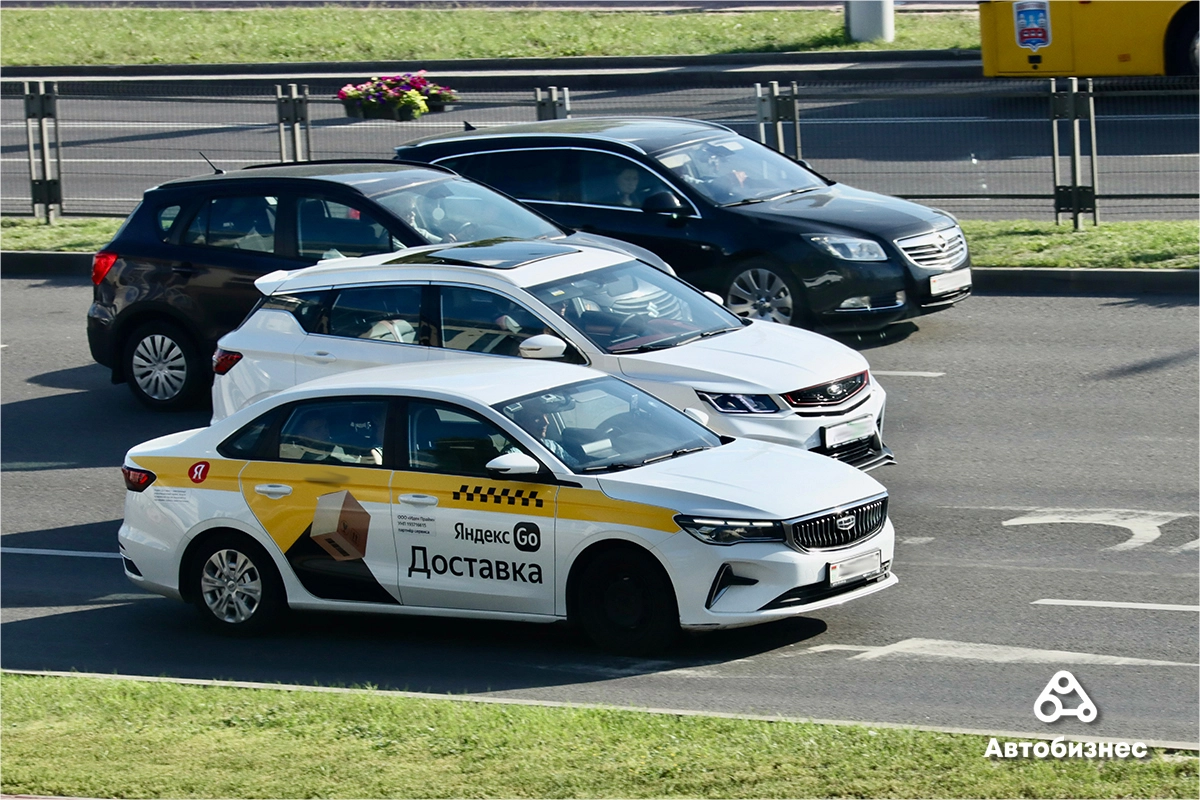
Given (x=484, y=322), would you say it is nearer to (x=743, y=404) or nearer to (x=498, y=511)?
(x=743, y=404)

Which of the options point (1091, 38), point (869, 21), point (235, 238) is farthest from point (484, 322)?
point (869, 21)

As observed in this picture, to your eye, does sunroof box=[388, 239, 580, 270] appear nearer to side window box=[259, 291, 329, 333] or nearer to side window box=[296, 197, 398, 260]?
side window box=[259, 291, 329, 333]

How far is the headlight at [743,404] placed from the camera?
10430 mm

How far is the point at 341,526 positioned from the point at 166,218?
6.14 m

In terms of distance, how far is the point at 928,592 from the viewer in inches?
365

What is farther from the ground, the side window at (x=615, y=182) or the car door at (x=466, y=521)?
the side window at (x=615, y=182)

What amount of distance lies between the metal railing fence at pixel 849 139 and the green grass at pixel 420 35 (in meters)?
9.56

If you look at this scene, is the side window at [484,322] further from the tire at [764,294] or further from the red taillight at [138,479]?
the tire at [764,294]

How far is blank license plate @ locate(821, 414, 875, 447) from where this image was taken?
10.5 metres

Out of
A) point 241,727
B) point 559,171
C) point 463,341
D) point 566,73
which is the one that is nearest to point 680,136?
point 559,171

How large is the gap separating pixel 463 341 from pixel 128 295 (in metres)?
4.32

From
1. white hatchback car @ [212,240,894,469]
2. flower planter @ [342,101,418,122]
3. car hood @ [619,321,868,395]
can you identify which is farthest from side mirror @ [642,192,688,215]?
flower planter @ [342,101,418,122]

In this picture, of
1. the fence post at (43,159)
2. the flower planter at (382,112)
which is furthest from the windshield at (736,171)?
the fence post at (43,159)

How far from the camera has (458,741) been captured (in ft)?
22.6
